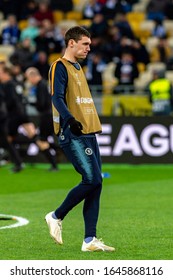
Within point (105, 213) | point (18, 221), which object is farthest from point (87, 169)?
point (105, 213)

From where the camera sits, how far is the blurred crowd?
23.7 metres

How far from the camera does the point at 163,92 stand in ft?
85.1

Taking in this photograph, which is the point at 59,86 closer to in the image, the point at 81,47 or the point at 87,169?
the point at 81,47

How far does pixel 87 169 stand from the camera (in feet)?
34.8

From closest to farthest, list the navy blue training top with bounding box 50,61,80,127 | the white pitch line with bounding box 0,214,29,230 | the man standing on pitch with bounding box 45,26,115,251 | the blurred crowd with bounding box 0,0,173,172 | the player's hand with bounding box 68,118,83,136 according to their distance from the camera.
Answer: the player's hand with bounding box 68,118,83,136 → the navy blue training top with bounding box 50,61,80,127 → the man standing on pitch with bounding box 45,26,115,251 → the white pitch line with bounding box 0,214,29,230 → the blurred crowd with bounding box 0,0,173,172

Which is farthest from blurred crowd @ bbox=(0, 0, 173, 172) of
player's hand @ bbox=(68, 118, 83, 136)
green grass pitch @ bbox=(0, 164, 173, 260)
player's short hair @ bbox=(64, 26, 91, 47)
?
player's hand @ bbox=(68, 118, 83, 136)

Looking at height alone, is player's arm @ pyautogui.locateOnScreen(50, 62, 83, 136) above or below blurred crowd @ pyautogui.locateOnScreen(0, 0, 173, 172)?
above

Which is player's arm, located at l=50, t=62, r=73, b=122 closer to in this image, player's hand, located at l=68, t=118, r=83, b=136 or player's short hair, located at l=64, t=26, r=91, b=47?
player's hand, located at l=68, t=118, r=83, b=136

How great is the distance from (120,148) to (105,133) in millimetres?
491

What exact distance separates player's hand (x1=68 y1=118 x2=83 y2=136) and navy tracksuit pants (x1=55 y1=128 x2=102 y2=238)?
0.18 meters

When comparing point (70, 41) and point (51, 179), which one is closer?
point (70, 41)

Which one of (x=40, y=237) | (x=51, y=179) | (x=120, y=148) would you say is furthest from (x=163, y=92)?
(x=40, y=237)
